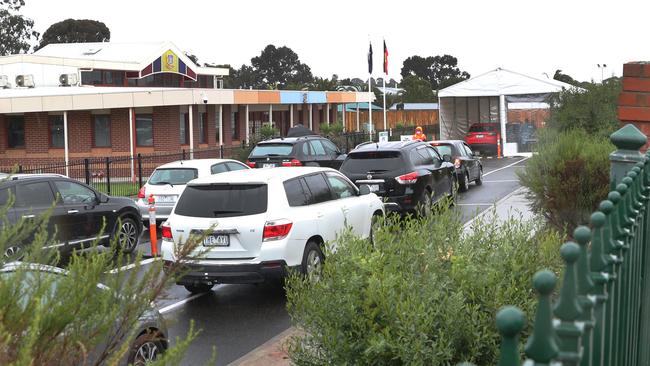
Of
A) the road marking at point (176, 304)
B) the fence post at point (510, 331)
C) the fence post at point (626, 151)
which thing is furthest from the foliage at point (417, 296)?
the road marking at point (176, 304)

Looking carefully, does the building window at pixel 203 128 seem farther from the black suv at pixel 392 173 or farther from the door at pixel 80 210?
the door at pixel 80 210

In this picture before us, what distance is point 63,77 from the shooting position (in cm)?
3988

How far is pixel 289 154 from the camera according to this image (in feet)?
74.7

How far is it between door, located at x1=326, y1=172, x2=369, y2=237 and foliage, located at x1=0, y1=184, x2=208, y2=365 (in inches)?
350

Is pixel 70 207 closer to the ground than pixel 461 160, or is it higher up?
closer to the ground

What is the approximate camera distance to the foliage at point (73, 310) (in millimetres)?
2682

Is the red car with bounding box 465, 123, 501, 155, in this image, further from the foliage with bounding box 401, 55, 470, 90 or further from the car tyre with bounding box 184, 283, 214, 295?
the foliage with bounding box 401, 55, 470, 90

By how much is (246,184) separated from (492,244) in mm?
5480

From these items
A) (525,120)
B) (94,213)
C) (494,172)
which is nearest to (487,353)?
(94,213)

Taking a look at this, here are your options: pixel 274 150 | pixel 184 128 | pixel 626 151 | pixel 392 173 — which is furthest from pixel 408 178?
pixel 184 128

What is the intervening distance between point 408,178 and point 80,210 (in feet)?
22.3

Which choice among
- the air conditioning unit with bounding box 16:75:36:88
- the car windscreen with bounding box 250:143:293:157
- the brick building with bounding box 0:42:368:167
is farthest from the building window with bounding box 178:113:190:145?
the car windscreen with bounding box 250:143:293:157

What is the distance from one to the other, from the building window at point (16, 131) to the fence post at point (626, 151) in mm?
33650

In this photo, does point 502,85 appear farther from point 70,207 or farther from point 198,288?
point 198,288
